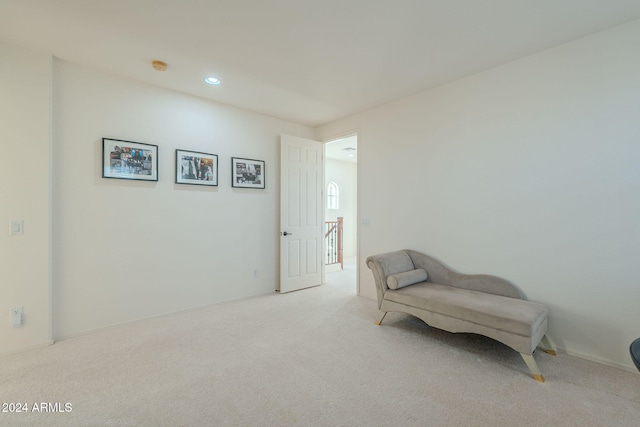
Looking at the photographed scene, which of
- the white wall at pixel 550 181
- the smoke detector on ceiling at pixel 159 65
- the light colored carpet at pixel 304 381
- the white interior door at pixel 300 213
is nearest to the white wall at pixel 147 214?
the white interior door at pixel 300 213

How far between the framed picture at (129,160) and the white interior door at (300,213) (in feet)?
5.48

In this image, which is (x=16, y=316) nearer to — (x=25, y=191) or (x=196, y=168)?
(x=25, y=191)

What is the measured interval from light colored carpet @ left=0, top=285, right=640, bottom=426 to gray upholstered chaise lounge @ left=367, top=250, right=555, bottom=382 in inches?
9.5

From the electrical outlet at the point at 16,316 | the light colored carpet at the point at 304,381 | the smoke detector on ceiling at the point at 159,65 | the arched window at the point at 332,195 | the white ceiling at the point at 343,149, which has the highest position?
the white ceiling at the point at 343,149

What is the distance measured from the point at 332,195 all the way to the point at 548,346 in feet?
19.7

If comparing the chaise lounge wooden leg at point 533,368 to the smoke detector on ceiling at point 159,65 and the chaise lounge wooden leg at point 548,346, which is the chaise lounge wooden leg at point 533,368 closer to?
the chaise lounge wooden leg at point 548,346

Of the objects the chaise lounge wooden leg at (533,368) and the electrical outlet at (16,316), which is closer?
the chaise lounge wooden leg at (533,368)

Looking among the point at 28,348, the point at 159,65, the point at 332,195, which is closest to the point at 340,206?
the point at 332,195

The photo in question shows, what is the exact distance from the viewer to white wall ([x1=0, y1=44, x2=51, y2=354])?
2373 millimetres

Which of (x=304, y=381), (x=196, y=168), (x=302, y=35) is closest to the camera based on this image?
(x=304, y=381)

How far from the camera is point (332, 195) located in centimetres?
796

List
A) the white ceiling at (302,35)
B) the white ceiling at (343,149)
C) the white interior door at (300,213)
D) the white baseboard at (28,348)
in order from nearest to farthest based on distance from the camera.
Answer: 1. the white ceiling at (302,35)
2. the white baseboard at (28,348)
3. the white interior door at (300,213)
4. the white ceiling at (343,149)

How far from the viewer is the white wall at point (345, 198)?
7.86 meters

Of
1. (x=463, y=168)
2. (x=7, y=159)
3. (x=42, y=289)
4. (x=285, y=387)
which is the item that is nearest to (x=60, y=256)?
(x=42, y=289)
